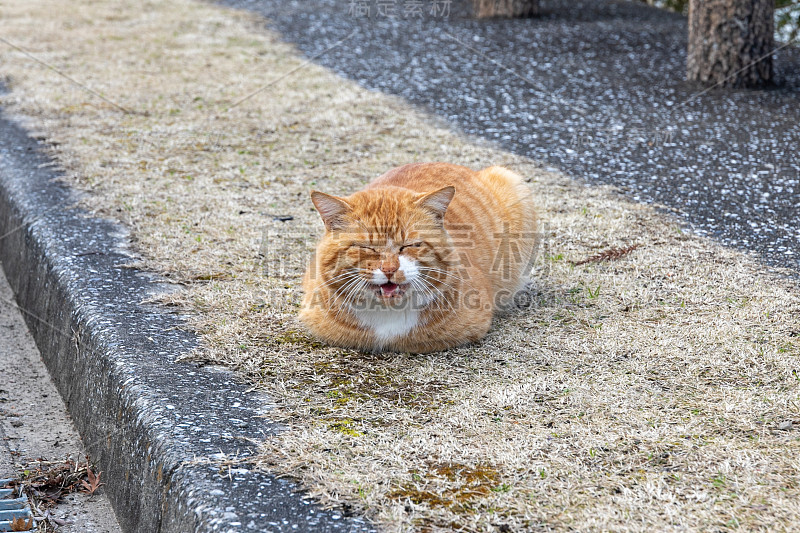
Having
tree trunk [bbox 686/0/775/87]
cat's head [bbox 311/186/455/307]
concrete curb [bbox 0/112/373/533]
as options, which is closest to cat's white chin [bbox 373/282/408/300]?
cat's head [bbox 311/186/455/307]

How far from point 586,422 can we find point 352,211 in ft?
3.52

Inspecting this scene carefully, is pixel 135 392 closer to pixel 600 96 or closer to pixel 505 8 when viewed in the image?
pixel 600 96

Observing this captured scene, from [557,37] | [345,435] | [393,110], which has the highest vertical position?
[557,37]

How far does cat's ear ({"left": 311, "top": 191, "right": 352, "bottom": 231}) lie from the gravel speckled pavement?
6.74 feet

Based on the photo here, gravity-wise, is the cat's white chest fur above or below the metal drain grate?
above

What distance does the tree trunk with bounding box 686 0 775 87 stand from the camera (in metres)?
5.90

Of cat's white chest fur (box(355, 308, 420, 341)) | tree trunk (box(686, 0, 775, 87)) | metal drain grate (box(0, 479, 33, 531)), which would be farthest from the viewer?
tree trunk (box(686, 0, 775, 87))

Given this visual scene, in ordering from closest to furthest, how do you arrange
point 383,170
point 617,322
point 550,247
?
point 617,322 → point 550,247 → point 383,170

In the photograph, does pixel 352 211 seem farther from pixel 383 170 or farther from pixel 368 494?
pixel 383 170

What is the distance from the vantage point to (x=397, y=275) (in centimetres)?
282

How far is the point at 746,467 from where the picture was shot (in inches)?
90.5

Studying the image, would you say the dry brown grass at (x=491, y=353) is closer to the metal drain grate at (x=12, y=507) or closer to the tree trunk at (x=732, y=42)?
the metal drain grate at (x=12, y=507)

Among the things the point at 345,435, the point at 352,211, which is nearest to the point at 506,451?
the point at 345,435

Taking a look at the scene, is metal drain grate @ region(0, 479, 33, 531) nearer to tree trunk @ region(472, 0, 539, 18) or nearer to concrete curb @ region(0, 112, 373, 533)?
concrete curb @ region(0, 112, 373, 533)
